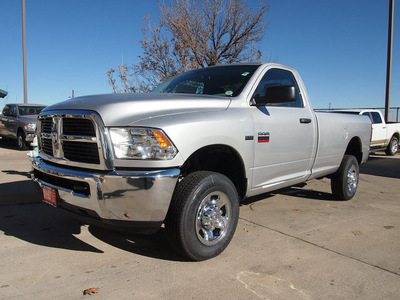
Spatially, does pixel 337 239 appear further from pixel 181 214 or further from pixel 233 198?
pixel 181 214

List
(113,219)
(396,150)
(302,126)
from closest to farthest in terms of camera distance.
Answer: (113,219)
(302,126)
(396,150)

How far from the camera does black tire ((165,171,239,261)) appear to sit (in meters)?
2.87

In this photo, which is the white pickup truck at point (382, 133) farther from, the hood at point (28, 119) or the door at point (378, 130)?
the hood at point (28, 119)

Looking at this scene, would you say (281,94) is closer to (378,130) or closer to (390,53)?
(378,130)

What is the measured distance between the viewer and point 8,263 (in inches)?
123

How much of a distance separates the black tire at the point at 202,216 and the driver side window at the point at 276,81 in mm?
1280

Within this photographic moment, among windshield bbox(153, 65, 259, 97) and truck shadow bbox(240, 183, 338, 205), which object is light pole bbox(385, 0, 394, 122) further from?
windshield bbox(153, 65, 259, 97)

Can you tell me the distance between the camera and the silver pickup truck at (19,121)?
1244 cm

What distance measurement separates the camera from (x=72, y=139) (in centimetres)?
299

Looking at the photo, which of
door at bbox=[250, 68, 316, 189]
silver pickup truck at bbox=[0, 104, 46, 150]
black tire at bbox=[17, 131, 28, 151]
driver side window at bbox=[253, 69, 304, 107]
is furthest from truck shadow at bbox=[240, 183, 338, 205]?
black tire at bbox=[17, 131, 28, 151]

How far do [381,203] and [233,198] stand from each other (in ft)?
11.6

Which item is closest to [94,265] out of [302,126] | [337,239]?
[337,239]

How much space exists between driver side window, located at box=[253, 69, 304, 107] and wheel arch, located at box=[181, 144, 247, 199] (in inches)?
32.3

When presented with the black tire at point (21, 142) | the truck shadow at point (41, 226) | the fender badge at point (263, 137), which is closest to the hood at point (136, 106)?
the fender badge at point (263, 137)
